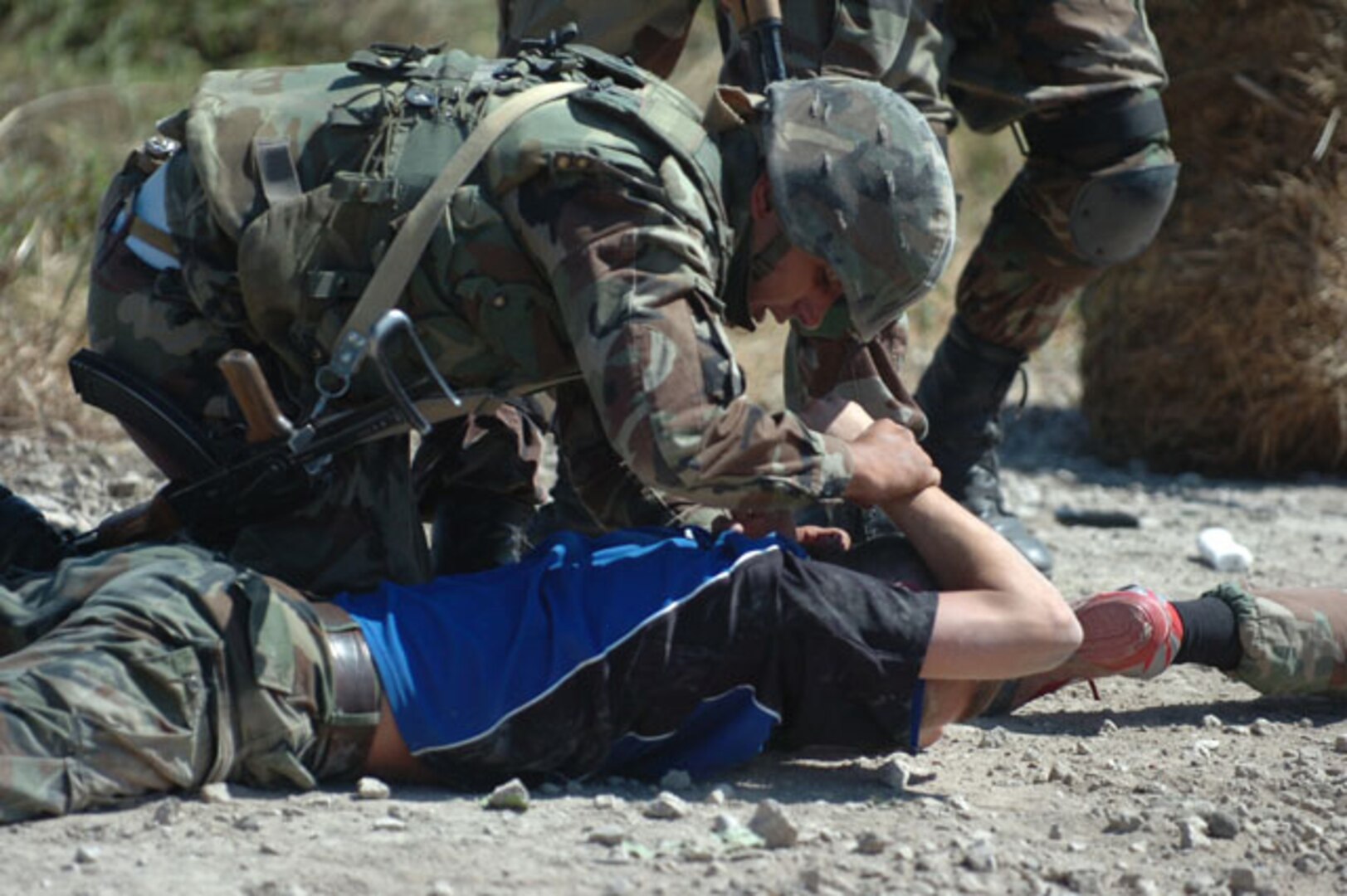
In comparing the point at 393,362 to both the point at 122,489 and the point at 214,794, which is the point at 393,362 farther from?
the point at 122,489

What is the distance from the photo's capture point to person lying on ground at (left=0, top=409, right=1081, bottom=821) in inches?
106

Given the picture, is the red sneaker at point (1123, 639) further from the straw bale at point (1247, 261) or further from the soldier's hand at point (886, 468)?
the straw bale at point (1247, 261)

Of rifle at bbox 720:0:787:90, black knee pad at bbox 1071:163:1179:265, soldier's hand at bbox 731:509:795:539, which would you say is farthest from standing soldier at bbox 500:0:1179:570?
soldier's hand at bbox 731:509:795:539

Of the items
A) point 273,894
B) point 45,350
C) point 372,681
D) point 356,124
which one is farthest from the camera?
point 45,350

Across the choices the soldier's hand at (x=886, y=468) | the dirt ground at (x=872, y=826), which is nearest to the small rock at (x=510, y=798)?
the dirt ground at (x=872, y=826)

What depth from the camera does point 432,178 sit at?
2.91 meters

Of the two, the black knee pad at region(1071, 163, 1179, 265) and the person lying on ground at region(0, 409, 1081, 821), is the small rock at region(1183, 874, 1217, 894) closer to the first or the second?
the person lying on ground at region(0, 409, 1081, 821)

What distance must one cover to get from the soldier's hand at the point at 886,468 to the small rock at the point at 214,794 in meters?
0.99

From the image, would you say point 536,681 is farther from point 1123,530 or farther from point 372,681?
point 1123,530

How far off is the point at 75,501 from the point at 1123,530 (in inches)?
111

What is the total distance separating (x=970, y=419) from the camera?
461 cm

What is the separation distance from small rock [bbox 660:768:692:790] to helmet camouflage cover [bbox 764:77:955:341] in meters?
0.74

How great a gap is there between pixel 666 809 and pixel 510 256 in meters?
0.85

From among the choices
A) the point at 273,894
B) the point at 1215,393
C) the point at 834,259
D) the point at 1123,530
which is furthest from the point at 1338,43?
the point at 273,894
